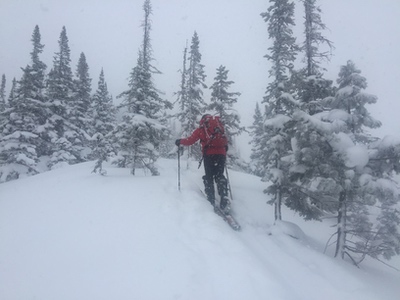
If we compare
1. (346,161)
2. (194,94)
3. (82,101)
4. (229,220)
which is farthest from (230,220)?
(82,101)

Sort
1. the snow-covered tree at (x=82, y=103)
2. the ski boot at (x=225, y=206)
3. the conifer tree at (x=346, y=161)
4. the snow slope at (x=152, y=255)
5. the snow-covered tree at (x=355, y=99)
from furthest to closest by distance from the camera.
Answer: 1. the snow-covered tree at (x=82, y=103)
2. the snow-covered tree at (x=355, y=99)
3. the ski boot at (x=225, y=206)
4. the conifer tree at (x=346, y=161)
5. the snow slope at (x=152, y=255)

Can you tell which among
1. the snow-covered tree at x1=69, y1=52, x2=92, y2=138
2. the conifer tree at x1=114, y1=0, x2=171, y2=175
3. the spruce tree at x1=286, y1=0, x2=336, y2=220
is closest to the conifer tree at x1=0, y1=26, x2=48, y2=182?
the snow-covered tree at x1=69, y1=52, x2=92, y2=138

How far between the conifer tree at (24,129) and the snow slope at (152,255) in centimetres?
1580

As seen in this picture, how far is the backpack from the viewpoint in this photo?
7871 mm

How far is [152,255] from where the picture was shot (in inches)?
185

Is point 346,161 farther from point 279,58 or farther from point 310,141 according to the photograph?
point 279,58

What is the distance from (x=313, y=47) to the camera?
12.3 m

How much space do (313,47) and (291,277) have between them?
11174mm

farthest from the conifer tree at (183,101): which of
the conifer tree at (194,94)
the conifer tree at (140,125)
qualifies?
the conifer tree at (140,125)

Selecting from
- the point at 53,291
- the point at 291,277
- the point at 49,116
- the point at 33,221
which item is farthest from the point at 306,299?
the point at 49,116

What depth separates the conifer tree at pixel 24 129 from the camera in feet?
68.0

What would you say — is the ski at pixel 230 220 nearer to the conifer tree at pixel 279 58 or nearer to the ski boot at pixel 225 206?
the ski boot at pixel 225 206

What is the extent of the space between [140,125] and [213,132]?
591 centimetres

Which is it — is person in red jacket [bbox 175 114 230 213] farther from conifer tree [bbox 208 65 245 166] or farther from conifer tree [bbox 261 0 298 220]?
conifer tree [bbox 208 65 245 166]
